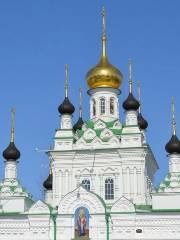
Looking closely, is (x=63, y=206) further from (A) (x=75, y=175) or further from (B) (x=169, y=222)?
(B) (x=169, y=222)

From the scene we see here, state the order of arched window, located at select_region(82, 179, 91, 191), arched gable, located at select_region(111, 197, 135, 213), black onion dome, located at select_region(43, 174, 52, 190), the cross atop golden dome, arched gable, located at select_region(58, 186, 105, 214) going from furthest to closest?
black onion dome, located at select_region(43, 174, 52, 190)
the cross atop golden dome
arched window, located at select_region(82, 179, 91, 191)
arched gable, located at select_region(58, 186, 105, 214)
arched gable, located at select_region(111, 197, 135, 213)

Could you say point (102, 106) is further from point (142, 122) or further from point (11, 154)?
point (11, 154)

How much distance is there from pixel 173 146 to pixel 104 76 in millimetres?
5551

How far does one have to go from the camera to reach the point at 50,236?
108 ft

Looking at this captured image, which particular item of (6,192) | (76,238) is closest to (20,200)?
(6,192)

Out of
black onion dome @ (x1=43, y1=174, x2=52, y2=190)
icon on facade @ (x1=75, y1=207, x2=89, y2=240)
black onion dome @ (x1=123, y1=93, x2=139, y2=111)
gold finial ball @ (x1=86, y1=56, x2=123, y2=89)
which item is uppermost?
gold finial ball @ (x1=86, y1=56, x2=123, y2=89)

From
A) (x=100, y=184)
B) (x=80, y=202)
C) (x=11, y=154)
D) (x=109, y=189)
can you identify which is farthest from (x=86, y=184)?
(x=11, y=154)

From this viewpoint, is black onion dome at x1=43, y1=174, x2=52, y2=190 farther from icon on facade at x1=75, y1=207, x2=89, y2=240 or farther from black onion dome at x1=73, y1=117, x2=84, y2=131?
icon on facade at x1=75, y1=207, x2=89, y2=240

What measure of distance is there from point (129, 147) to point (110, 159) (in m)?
1.13

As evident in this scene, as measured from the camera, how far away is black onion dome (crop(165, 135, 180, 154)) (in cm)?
3438

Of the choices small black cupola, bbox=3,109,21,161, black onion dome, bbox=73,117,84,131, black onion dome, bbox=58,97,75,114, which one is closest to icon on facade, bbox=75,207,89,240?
small black cupola, bbox=3,109,21,161

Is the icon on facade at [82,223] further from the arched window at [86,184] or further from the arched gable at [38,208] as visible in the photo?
the arched window at [86,184]

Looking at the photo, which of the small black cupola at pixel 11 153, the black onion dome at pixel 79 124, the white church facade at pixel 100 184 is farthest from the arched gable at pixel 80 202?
the black onion dome at pixel 79 124

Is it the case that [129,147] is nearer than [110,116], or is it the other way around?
Answer: [129,147]
